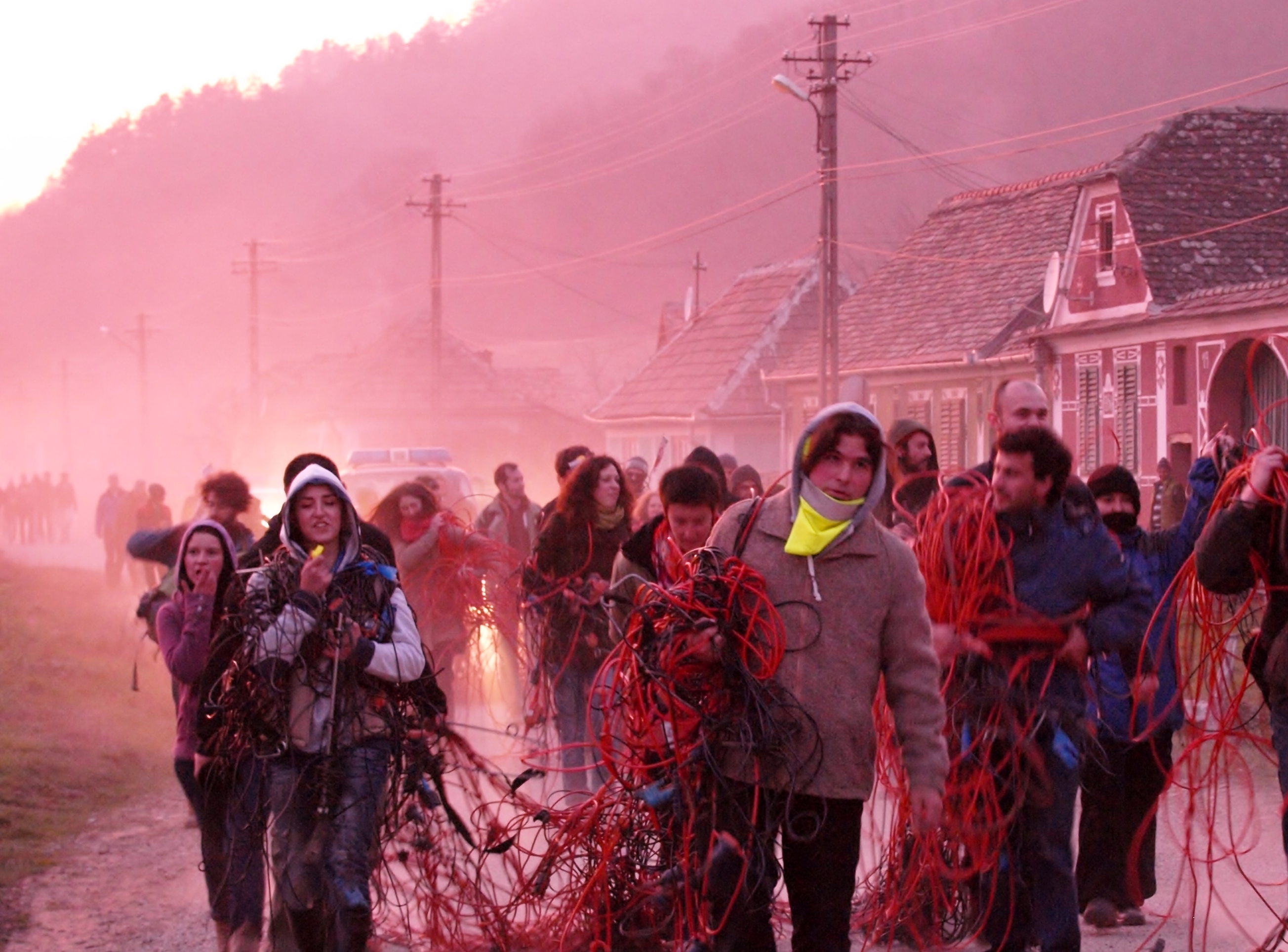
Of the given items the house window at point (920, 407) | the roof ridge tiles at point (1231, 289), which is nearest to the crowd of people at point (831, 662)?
the roof ridge tiles at point (1231, 289)

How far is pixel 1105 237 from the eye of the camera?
31.9 m

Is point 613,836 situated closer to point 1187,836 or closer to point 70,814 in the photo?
point 1187,836

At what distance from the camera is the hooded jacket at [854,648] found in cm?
452

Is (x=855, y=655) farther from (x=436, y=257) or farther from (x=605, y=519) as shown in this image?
(x=436, y=257)

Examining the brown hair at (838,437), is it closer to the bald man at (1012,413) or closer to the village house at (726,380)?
the bald man at (1012,413)

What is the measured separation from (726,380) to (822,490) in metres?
44.7

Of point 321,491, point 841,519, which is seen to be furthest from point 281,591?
point 841,519

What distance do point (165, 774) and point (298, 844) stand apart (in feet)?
22.6

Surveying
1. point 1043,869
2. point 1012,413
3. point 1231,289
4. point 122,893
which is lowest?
point 122,893

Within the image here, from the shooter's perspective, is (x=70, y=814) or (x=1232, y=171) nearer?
(x=70, y=814)

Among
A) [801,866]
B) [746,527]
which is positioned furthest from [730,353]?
[801,866]

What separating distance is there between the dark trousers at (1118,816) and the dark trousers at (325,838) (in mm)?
2972

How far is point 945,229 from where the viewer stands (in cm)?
4188

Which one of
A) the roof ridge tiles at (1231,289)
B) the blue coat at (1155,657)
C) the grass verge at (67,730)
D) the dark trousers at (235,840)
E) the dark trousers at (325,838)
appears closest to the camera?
the dark trousers at (325,838)
